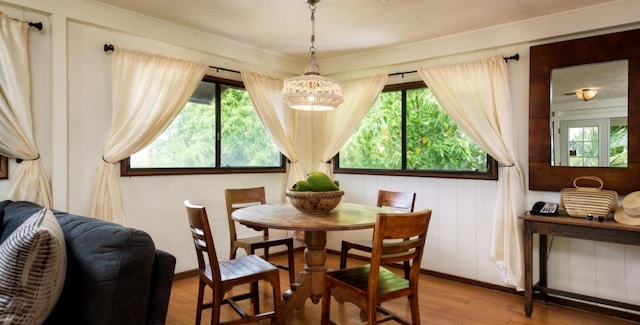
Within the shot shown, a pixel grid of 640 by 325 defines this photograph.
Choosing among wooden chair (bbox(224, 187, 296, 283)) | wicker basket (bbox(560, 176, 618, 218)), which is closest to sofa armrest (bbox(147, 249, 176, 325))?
wooden chair (bbox(224, 187, 296, 283))

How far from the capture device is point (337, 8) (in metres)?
2.91

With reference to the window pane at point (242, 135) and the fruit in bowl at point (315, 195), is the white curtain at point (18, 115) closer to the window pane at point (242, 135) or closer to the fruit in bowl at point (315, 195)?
the window pane at point (242, 135)

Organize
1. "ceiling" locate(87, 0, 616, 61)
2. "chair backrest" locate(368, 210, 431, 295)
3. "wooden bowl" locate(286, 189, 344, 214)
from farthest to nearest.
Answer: "ceiling" locate(87, 0, 616, 61)
"wooden bowl" locate(286, 189, 344, 214)
"chair backrest" locate(368, 210, 431, 295)

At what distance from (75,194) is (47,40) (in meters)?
1.12

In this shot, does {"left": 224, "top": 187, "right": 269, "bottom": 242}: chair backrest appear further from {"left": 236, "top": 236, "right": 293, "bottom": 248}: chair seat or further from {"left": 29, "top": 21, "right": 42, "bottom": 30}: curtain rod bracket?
{"left": 29, "top": 21, "right": 42, "bottom": 30}: curtain rod bracket

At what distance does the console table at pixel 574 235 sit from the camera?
7.97 feet

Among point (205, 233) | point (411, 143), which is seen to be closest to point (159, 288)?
point (205, 233)

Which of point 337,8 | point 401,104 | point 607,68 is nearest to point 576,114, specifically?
point 607,68

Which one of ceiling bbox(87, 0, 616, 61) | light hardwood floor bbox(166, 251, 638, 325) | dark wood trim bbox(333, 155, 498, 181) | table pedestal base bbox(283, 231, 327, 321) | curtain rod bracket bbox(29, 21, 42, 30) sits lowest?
light hardwood floor bbox(166, 251, 638, 325)

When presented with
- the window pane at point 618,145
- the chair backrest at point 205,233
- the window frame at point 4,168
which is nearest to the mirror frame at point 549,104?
the window pane at point 618,145

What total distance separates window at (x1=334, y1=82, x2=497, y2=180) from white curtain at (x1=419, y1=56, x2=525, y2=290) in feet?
0.65

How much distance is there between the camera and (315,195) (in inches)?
94.5

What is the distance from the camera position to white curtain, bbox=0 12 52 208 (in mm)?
2488

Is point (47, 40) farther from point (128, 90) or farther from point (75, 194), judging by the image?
point (75, 194)
